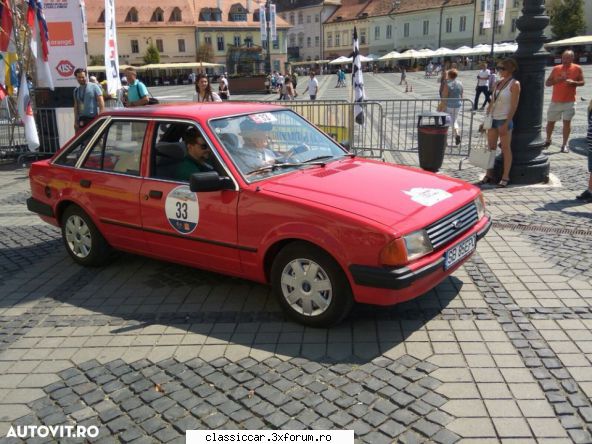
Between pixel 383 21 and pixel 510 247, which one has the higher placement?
pixel 383 21

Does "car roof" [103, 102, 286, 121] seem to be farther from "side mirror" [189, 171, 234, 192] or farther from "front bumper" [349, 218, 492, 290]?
"front bumper" [349, 218, 492, 290]

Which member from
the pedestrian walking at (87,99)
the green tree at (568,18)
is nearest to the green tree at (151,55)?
the green tree at (568,18)

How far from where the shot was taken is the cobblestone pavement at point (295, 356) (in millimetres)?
3332

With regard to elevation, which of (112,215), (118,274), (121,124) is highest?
(121,124)

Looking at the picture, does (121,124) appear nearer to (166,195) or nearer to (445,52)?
(166,195)

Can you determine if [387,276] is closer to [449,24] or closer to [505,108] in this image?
[505,108]

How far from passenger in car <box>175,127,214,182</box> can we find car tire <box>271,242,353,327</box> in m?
1.16

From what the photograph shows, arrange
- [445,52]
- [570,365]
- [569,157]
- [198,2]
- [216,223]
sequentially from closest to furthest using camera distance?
[570,365] → [216,223] → [569,157] → [445,52] → [198,2]

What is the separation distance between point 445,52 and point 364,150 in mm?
57105

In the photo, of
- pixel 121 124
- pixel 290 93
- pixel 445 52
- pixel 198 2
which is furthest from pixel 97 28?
pixel 121 124

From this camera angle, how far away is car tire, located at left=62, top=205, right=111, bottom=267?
579 centimetres

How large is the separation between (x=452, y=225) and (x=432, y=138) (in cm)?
467

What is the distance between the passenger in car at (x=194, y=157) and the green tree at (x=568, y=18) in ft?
258

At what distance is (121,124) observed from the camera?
557cm
